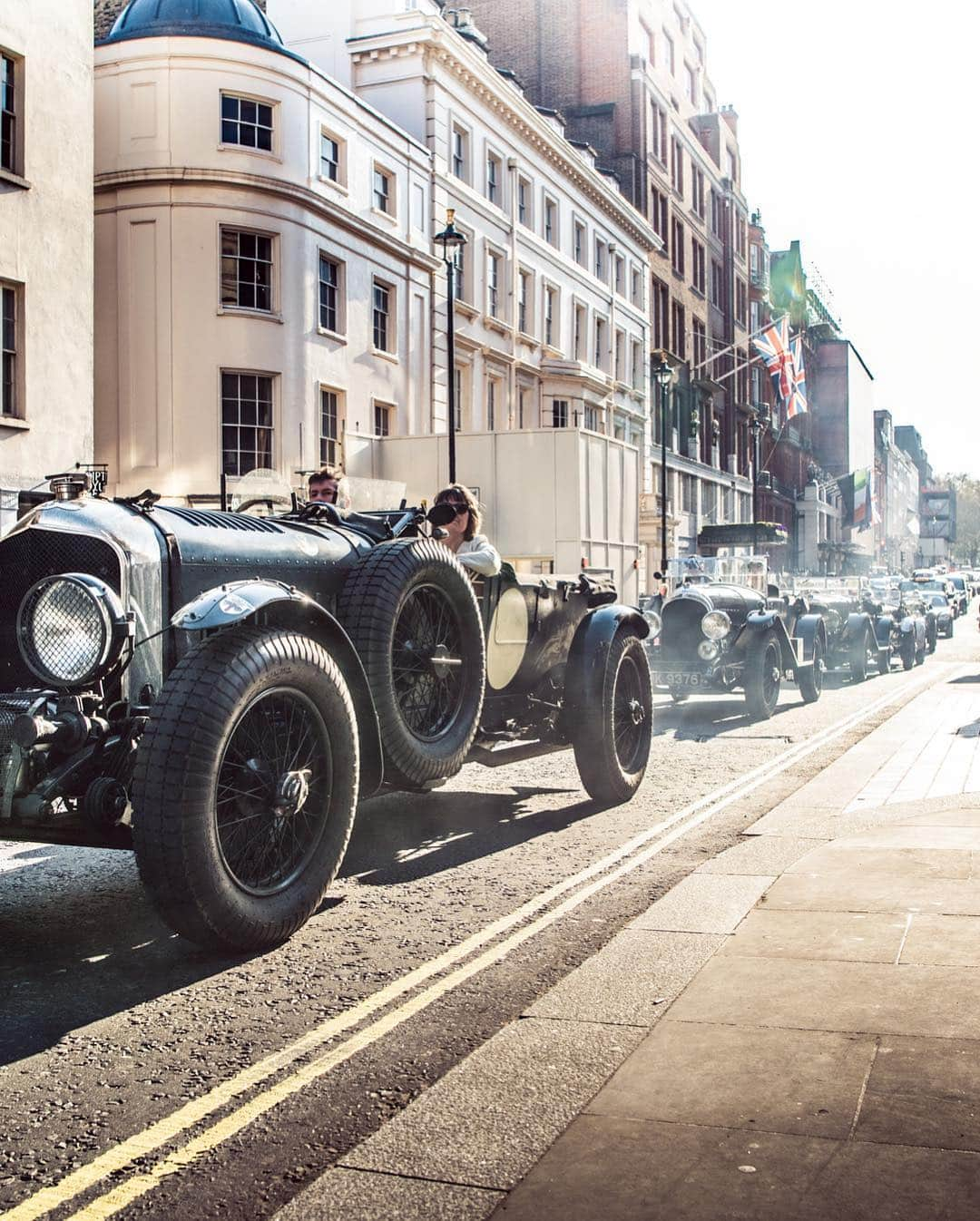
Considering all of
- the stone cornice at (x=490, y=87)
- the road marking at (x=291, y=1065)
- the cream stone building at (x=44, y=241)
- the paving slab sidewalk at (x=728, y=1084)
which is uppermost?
the stone cornice at (x=490, y=87)

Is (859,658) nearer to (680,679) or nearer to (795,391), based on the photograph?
(680,679)

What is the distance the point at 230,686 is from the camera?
4.69 metres

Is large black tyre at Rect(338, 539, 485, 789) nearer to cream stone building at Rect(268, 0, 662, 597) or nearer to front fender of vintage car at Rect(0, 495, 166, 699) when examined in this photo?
front fender of vintage car at Rect(0, 495, 166, 699)

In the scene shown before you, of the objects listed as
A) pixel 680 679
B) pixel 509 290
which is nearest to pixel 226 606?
pixel 680 679

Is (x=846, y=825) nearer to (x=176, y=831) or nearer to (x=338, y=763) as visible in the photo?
(x=338, y=763)

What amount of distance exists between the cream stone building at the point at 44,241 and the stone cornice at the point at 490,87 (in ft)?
42.6

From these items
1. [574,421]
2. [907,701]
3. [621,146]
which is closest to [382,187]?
[574,421]

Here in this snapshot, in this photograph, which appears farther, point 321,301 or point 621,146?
point 621,146

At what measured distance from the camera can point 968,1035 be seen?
3.91m

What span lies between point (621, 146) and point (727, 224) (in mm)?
16566

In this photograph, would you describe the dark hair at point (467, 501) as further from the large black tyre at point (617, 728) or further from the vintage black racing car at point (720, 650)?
the vintage black racing car at point (720, 650)

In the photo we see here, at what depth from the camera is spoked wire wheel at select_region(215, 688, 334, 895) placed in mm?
4918

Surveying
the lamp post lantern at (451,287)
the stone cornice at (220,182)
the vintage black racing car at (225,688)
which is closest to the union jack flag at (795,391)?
the lamp post lantern at (451,287)

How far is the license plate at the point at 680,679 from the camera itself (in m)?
15.0
